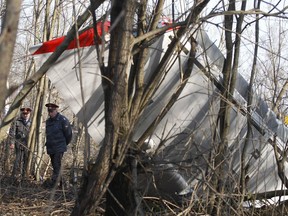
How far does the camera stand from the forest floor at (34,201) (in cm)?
636

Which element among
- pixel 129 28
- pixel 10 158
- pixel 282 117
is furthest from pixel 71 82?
pixel 10 158

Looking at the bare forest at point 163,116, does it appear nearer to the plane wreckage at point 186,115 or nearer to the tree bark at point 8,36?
the plane wreckage at point 186,115

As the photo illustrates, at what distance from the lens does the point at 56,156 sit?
1026 cm

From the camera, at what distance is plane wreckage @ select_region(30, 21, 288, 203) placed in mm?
5398

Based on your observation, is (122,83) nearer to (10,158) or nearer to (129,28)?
(129,28)

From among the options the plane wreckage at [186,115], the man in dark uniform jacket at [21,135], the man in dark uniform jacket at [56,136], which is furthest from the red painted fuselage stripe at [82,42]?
the man in dark uniform jacket at [21,135]

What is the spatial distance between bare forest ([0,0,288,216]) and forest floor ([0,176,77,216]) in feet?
0.09

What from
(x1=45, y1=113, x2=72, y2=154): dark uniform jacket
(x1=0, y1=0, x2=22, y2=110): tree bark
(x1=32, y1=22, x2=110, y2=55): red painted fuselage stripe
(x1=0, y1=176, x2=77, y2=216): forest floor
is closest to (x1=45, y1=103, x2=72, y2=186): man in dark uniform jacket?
(x1=45, y1=113, x2=72, y2=154): dark uniform jacket

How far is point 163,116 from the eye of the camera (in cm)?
548

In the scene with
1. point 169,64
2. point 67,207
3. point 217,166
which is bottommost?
point 67,207

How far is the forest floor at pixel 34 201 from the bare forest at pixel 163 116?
0.09 feet

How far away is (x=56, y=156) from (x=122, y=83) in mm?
6054

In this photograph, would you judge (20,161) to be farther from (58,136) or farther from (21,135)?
(58,136)

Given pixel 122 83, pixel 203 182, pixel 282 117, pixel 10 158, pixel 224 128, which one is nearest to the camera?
pixel 122 83
